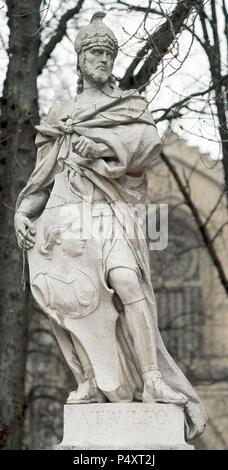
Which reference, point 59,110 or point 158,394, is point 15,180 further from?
point 158,394

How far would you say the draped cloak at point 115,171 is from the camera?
8.91 metres

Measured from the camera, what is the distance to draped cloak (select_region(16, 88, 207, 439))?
8906mm

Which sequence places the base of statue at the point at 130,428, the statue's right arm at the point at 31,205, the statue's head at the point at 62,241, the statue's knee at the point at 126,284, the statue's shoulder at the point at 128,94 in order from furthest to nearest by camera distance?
the statue's shoulder at the point at 128,94
the statue's right arm at the point at 31,205
the statue's head at the point at 62,241
the statue's knee at the point at 126,284
the base of statue at the point at 130,428

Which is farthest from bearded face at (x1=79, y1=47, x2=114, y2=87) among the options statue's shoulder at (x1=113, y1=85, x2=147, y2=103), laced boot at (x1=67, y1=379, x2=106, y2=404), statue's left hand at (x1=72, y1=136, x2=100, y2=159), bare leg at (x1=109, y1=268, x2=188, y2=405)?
laced boot at (x1=67, y1=379, x2=106, y2=404)

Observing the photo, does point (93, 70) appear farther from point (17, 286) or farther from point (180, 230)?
point (180, 230)

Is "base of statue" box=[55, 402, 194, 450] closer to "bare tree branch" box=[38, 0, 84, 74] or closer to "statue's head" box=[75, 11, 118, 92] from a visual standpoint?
"statue's head" box=[75, 11, 118, 92]

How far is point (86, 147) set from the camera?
8.88m

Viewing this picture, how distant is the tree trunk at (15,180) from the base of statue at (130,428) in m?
5.08

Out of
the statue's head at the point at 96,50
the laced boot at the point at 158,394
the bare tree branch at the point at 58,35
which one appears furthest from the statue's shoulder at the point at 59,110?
the bare tree branch at the point at 58,35

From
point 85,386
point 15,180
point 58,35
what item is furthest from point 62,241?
point 58,35

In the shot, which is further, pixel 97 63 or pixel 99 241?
pixel 97 63

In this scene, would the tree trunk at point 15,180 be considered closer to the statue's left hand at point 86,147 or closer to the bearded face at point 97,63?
the bearded face at point 97,63

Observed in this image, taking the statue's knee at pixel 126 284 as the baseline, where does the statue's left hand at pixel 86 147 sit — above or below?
above

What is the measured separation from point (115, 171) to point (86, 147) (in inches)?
10.7
